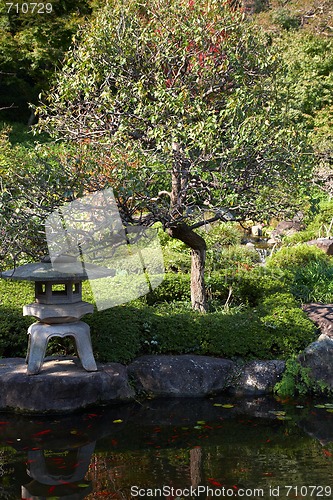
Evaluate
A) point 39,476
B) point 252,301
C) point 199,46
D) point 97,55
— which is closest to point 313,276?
point 252,301

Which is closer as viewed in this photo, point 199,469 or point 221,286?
point 199,469

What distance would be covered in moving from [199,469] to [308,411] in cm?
180

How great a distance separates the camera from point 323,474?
175 inches

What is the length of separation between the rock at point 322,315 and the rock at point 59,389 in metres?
2.57

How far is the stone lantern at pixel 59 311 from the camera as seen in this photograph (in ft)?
19.3

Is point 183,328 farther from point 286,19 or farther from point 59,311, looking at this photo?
point 286,19

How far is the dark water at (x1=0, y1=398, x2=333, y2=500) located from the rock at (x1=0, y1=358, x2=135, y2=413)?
12cm

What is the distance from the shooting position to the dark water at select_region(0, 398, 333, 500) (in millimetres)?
4246

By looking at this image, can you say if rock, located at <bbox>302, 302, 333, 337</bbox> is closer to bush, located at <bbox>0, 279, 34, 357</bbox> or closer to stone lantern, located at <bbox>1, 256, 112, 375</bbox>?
stone lantern, located at <bbox>1, 256, 112, 375</bbox>

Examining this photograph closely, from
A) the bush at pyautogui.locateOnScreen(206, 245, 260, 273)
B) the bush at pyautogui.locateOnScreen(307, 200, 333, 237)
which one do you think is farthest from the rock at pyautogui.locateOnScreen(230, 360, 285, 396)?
the bush at pyautogui.locateOnScreen(307, 200, 333, 237)

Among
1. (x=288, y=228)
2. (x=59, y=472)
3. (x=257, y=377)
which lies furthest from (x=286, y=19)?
(x=59, y=472)

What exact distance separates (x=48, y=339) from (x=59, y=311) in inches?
12.4

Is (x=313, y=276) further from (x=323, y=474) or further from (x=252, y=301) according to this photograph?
(x=323, y=474)

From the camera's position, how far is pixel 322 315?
7.54 metres
